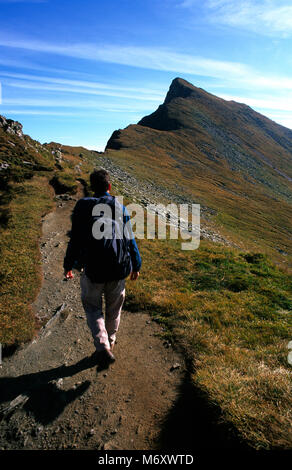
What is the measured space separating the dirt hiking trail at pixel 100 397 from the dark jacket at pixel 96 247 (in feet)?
7.14

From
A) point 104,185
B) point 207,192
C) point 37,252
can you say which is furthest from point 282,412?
point 207,192

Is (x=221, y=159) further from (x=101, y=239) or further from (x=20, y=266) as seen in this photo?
(x=101, y=239)

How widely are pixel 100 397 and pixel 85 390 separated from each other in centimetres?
35

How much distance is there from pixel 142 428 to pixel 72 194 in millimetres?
18666

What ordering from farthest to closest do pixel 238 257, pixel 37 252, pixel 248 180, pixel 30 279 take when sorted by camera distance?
pixel 248 180 < pixel 238 257 < pixel 37 252 < pixel 30 279

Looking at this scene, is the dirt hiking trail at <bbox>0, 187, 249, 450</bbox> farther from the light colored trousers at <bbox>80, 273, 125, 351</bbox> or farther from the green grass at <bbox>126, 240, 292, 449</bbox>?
the light colored trousers at <bbox>80, 273, 125, 351</bbox>

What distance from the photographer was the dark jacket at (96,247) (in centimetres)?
452

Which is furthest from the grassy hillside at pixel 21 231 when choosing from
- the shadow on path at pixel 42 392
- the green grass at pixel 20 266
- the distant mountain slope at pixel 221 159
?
the distant mountain slope at pixel 221 159

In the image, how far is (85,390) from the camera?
15.8ft

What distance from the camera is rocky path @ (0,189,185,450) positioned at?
397 cm

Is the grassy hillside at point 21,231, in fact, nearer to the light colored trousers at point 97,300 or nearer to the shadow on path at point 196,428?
the light colored trousers at point 97,300

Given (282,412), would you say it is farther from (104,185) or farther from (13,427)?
(104,185)

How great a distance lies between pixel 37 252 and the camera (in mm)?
11211

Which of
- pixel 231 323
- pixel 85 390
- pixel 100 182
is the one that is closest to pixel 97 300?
pixel 85 390
